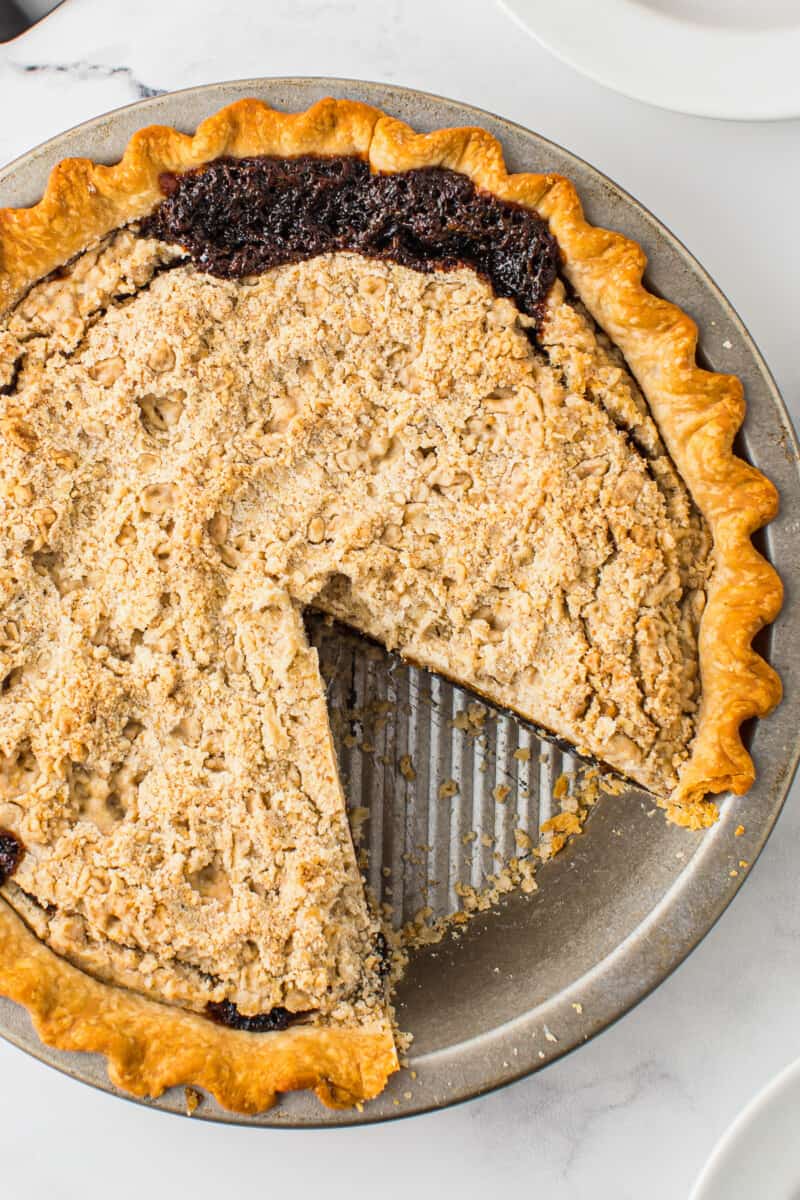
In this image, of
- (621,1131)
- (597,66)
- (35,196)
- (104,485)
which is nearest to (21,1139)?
(621,1131)

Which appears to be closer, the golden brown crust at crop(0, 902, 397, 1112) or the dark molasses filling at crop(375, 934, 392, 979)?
the golden brown crust at crop(0, 902, 397, 1112)

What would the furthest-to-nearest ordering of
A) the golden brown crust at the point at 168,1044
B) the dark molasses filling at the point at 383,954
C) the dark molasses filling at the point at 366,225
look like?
1. the dark molasses filling at the point at 383,954
2. the dark molasses filling at the point at 366,225
3. the golden brown crust at the point at 168,1044

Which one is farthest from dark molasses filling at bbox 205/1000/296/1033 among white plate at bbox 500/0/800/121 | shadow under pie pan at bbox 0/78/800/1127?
white plate at bbox 500/0/800/121

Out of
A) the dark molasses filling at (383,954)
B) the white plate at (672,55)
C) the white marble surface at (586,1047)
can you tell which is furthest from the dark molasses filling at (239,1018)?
the white plate at (672,55)

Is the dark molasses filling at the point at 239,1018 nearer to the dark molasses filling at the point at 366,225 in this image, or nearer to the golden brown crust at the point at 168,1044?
the golden brown crust at the point at 168,1044

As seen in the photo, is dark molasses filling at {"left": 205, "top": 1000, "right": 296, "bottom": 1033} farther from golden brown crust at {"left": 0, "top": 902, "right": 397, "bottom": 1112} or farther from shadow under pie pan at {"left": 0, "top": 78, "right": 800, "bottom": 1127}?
shadow under pie pan at {"left": 0, "top": 78, "right": 800, "bottom": 1127}

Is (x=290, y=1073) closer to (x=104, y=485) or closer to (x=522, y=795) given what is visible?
(x=522, y=795)

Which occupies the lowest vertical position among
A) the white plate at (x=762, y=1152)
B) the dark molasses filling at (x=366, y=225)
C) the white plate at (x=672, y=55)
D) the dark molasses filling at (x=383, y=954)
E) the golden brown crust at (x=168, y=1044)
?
the golden brown crust at (x=168, y=1044)
